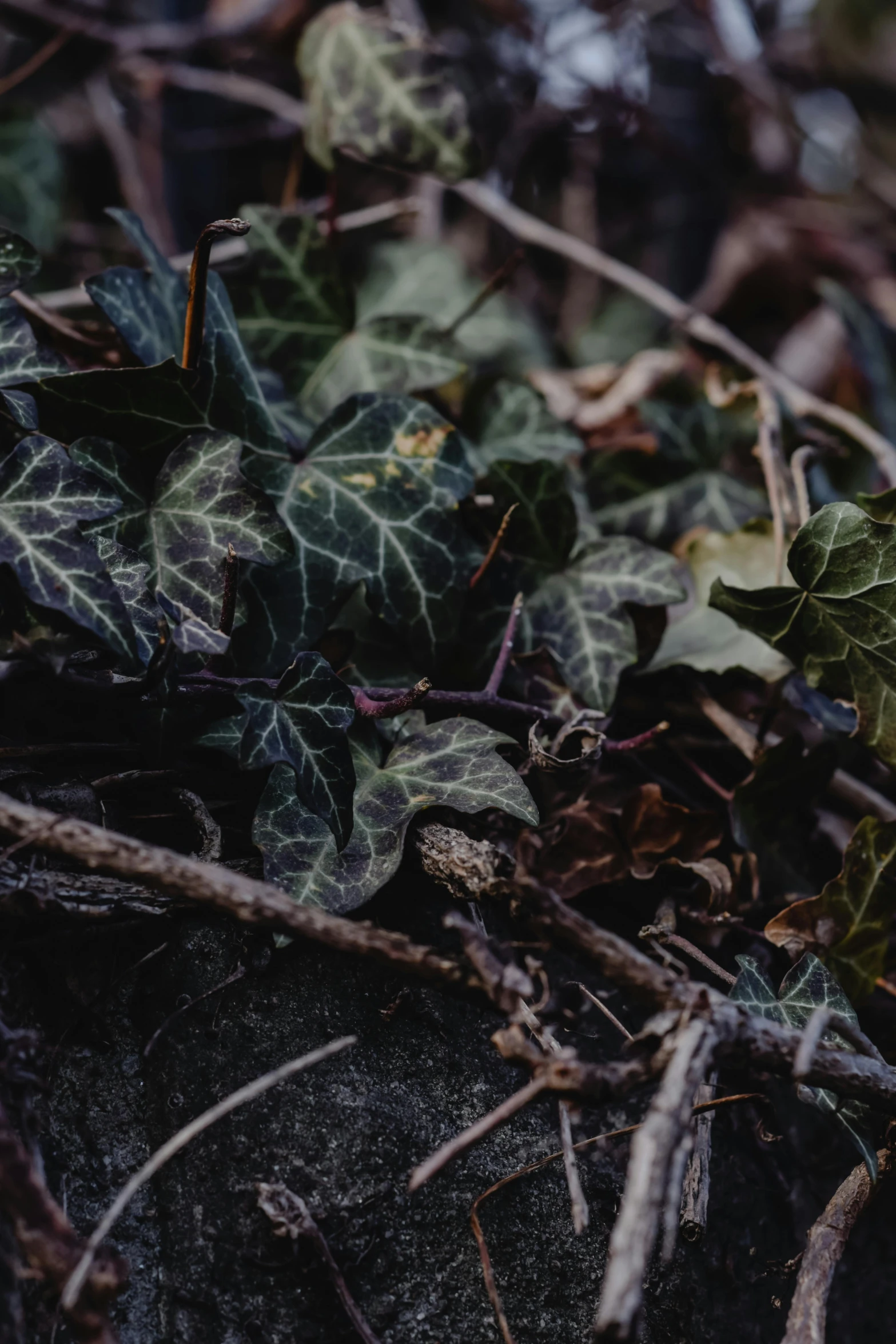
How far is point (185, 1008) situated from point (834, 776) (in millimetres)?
732

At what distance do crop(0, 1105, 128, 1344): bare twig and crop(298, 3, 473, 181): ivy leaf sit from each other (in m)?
1.24

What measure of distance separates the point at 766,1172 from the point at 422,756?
50 cm

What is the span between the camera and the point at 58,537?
2.34 feet

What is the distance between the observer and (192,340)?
87cm

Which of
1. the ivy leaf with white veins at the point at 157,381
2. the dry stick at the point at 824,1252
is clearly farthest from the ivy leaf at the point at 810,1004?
the ivy leaf with white veins at the point at 157,381

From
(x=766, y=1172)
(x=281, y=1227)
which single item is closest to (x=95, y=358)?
(x=281, y=1227)

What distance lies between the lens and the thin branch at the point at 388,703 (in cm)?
78

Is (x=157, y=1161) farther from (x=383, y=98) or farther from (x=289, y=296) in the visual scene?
(x=383, y=98)

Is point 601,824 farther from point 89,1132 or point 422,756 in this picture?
point 89,1132

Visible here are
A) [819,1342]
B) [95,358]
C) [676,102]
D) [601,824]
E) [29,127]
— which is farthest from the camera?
[676,102]

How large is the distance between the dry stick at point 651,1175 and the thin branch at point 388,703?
0.34 metres

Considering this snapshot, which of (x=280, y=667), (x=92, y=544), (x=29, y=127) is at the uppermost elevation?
(x=29, y=127)

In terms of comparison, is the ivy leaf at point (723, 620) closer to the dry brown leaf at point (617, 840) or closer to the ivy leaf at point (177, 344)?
the dry brown leaf at point (617, 840)

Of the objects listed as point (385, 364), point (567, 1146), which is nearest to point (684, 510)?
point (385, 364)
